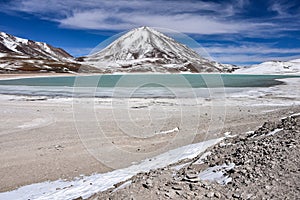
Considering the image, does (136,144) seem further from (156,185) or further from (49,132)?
(156,185)

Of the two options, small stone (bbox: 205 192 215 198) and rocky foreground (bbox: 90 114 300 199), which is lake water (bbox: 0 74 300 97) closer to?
rocky foreground (bbox: 90 114 300 199)

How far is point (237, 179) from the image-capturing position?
718cm

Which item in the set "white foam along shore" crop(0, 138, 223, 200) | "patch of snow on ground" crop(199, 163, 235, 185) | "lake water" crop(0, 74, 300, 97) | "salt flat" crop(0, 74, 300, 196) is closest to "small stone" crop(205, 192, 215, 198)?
"patch of snow on ground" crop(199, 163, 235, 185)

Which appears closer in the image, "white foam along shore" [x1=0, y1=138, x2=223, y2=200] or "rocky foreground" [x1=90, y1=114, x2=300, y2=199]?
"rocky foreground" [x1=90, y1=114, x2=300, y2=199]

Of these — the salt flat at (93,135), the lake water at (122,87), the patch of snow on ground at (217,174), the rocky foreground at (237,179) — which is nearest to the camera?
the rocky foreground at (237,179)

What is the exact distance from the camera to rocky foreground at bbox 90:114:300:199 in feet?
21.2

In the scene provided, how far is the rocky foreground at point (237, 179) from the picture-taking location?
21.2 ft

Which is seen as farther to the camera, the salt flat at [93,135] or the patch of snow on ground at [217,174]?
the salt flat at [93,135]

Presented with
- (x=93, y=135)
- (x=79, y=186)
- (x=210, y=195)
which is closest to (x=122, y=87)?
(x=93, y=135)

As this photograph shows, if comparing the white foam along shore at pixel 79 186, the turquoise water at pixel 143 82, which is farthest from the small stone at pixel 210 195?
the turquoise water at pixel 143 82

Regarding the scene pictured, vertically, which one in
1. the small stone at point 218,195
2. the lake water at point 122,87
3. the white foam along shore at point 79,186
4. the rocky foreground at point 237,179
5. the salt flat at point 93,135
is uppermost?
the lake water at point 122,87

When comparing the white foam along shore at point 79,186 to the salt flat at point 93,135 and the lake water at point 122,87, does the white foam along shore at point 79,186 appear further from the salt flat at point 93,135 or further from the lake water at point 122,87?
the lake water at point 122,87

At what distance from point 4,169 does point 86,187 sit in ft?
12.2

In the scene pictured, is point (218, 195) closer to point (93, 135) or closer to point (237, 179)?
point (237, 179)
